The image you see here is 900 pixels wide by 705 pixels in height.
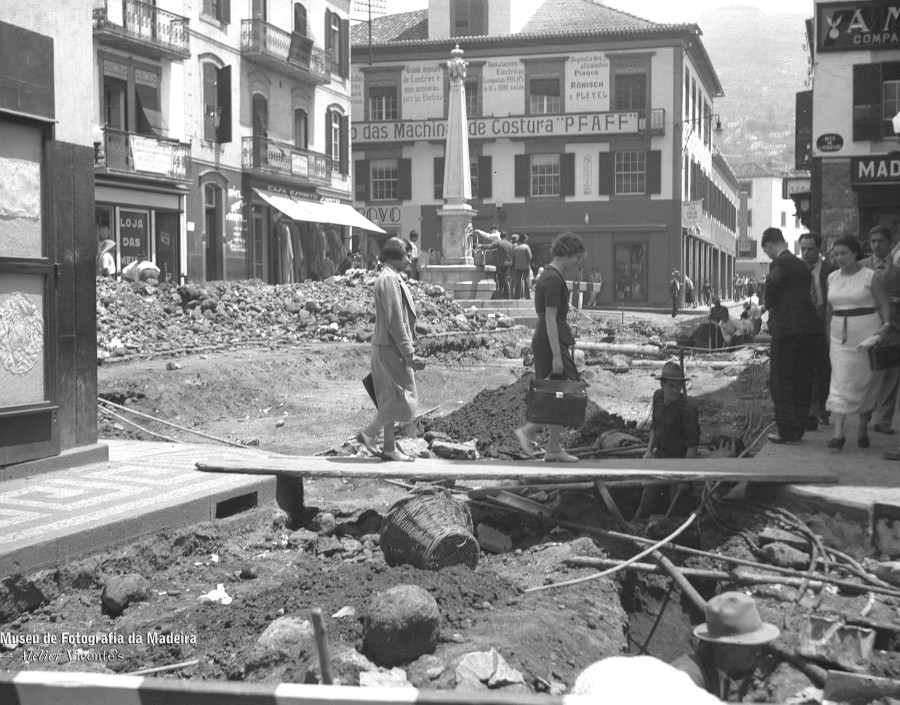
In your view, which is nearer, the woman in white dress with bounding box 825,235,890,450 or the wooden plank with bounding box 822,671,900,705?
the wooden plank with bounding box 822,671,900,705

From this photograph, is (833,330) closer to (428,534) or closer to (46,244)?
(428,534)

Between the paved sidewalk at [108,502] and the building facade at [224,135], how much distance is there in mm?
18914

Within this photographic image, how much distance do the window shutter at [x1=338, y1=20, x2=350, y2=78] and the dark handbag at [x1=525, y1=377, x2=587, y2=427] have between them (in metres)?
34.9

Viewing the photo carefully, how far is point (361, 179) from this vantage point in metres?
46.1

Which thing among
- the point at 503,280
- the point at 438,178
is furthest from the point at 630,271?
the point at 503,280

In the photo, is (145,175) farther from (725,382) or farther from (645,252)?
(645,252)

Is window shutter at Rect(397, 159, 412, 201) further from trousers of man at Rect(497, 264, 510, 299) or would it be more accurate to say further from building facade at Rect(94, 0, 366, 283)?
trousers of man at Rect(497, 264, 510, 299)

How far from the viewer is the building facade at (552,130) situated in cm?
4200

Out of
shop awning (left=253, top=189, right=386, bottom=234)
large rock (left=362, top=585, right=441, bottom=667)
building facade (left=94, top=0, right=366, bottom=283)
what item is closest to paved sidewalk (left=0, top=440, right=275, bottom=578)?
large rock (left=362, top=585, right=441, bottom=667)

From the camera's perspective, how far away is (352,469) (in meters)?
7.45

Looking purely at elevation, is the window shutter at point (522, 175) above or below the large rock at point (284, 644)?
above

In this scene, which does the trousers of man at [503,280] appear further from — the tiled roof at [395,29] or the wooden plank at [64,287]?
the tiled roof at [395,29]

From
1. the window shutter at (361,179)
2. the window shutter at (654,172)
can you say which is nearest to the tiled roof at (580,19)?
the window shutter at (654,172)

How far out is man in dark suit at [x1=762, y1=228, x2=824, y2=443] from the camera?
28.8 feet
